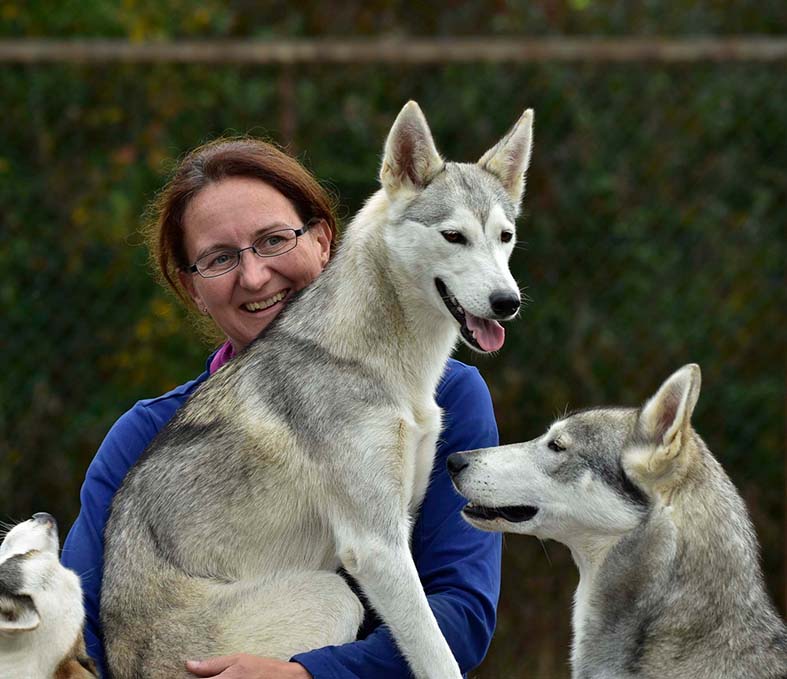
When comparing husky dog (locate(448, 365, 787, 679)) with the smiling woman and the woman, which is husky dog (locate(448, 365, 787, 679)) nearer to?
the woman

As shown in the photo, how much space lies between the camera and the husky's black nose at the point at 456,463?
401cm

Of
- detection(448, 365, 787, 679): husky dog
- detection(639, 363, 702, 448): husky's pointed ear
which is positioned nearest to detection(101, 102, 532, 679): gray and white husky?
detection(448, 365, 787, 679): husky dog

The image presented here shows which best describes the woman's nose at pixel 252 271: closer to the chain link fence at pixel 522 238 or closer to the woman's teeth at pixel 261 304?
the woman's teeth at pixel 261 304

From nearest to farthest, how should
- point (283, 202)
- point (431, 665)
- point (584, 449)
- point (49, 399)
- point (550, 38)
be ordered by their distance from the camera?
point (431, 665) → point (584, 449) → point (283, 202) → point (49, 399) → point (550, 38)

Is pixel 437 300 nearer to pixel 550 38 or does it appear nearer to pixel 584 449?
pixel 584 449

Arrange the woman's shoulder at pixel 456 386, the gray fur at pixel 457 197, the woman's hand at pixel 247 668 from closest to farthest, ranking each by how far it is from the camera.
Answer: the woman's hand at pixel 247 668 → the gray fur at pixel 457 197 → the woman's shoulder at pixel 456 386

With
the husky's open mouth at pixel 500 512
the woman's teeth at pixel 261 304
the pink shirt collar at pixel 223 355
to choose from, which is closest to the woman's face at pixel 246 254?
the woman's teeth at pixel 261 304

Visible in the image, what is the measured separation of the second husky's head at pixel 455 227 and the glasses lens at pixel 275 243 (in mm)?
400

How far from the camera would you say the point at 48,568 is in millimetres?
3930

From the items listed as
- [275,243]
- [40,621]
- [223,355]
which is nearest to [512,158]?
[275,243]

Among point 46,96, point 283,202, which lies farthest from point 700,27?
point 283,202

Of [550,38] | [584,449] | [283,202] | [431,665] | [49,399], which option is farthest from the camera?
[550,38]

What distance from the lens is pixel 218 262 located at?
4441mm

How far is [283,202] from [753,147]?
327 centimetres
